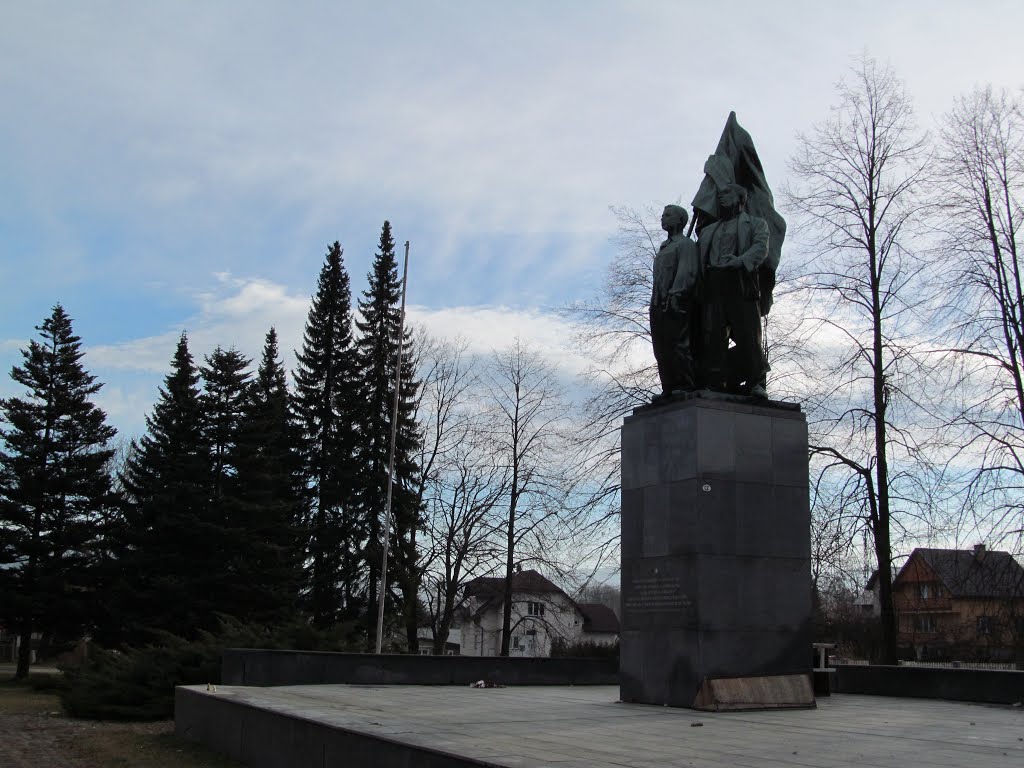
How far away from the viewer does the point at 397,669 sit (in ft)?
53.2

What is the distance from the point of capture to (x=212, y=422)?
41.8 metres

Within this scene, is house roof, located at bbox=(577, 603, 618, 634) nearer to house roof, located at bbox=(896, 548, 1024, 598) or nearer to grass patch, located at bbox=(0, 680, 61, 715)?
Result: grass patch, located at bbox=(0, 680, 61, 715)

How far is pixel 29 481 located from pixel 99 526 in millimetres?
3185

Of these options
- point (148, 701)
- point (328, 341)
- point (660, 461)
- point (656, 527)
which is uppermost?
point (328, 341)

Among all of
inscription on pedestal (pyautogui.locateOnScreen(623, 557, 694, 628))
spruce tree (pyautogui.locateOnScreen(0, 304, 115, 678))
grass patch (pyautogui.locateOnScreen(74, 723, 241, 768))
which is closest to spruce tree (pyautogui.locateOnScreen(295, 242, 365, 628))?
spruce tree (pyautogui.locateOnScreen(0, 304, 115, 678))

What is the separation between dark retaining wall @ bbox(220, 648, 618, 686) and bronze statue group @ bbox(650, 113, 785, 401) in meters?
6.63

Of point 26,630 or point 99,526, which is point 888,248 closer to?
point 99,526

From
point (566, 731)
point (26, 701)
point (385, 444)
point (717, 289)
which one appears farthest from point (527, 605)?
point (566, 731)

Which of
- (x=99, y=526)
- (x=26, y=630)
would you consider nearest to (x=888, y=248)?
(x=99, y=526)

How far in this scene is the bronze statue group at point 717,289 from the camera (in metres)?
12.9

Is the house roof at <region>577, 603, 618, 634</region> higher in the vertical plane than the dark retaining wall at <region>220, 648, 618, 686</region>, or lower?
lower

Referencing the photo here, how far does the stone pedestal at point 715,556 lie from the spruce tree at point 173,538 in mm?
26351

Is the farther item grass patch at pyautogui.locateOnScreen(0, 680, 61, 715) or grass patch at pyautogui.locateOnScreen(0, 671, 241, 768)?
grass patch at pyautogui.locateOnScreen(0, 680, 61, 715)

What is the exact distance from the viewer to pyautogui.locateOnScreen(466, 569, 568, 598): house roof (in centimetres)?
4299
